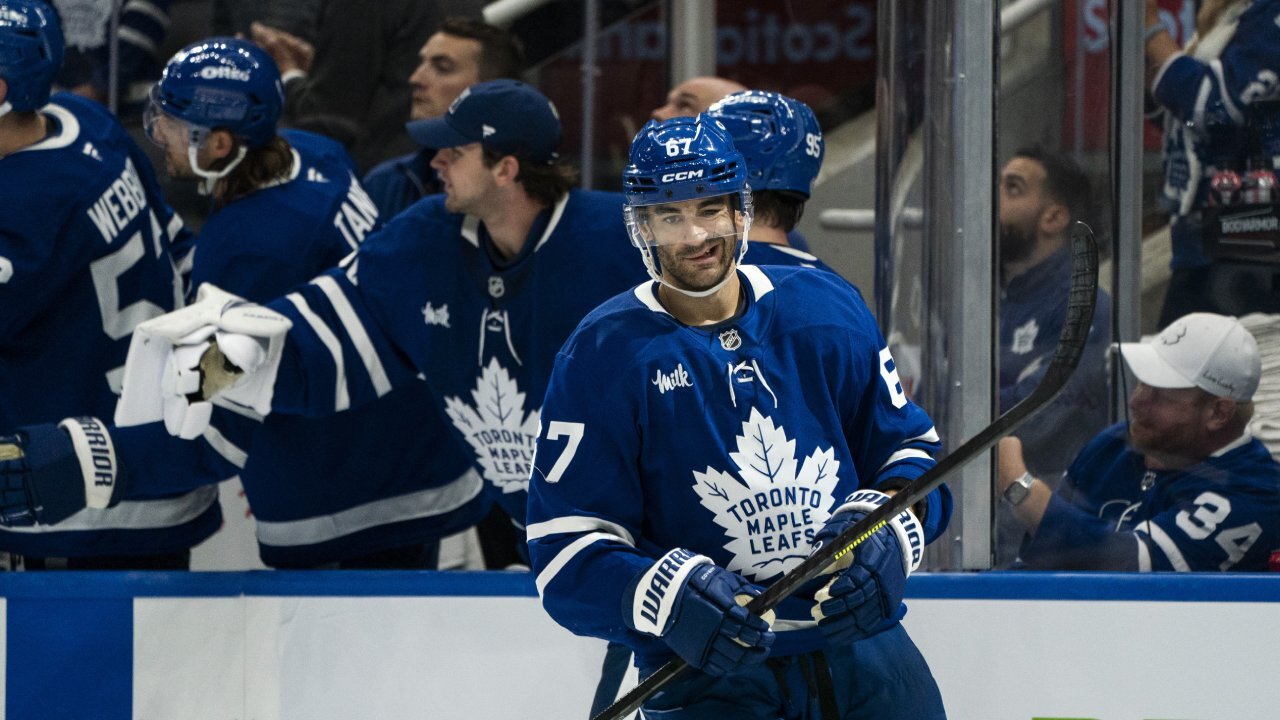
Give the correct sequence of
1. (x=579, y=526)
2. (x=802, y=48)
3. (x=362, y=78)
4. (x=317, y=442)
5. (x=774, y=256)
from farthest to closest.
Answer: (x=802, y=48)
(x=362, y=78)
(x=317, y=442)
(x=774, y=256)
(x=579, y=526)

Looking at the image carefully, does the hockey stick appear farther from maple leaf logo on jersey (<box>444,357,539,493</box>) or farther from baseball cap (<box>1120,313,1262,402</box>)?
maple leaf logo on jersey (<box>444,357,539,493</box>)

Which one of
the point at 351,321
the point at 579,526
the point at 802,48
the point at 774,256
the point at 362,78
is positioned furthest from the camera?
the point at 802,48

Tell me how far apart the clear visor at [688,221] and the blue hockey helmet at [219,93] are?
1.34m

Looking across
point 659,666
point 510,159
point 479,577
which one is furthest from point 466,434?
point 659,666

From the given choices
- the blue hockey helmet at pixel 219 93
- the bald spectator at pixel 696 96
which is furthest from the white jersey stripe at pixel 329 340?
the bald spectator at pixel 696 96

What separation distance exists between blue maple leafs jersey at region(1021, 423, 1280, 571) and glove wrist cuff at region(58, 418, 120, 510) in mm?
1543

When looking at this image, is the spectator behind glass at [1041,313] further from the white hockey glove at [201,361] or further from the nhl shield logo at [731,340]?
the white hockey glove at [201,361]

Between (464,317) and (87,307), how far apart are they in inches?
29.6

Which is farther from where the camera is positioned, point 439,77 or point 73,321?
point 439,77

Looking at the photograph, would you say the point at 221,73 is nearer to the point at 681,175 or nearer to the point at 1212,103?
the point at 681,175

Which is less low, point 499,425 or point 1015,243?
point 1015,243

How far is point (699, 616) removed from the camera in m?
1.94

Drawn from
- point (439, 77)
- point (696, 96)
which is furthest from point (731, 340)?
point (439, 77)

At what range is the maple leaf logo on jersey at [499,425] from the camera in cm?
297
